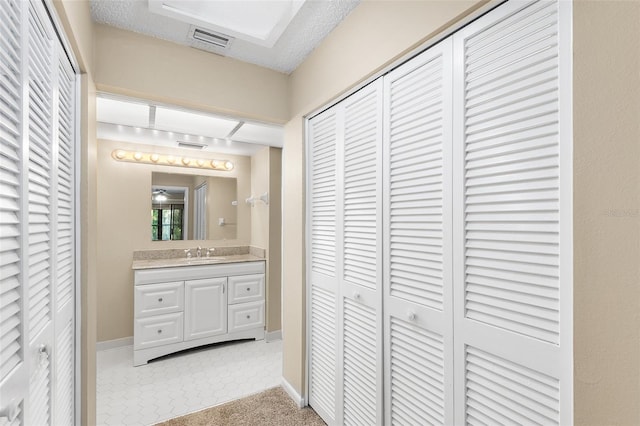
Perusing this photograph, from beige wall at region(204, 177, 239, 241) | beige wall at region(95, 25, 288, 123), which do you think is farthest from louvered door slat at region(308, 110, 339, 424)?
beige wall at region(204, 177, 239, 241)

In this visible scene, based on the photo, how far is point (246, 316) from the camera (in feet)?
11.1

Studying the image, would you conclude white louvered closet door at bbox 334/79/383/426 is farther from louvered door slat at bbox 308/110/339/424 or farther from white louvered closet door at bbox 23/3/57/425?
white louvered closet door at bbox 23/3/57/425

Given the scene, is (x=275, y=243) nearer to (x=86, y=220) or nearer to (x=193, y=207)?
(x=193, y=207)

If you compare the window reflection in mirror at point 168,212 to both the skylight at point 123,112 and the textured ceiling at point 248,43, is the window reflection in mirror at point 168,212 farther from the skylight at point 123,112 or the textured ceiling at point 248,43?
the textured ceiling at point 248,43

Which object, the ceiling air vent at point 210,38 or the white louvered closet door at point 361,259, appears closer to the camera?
the white louvered closet door at point 361,259

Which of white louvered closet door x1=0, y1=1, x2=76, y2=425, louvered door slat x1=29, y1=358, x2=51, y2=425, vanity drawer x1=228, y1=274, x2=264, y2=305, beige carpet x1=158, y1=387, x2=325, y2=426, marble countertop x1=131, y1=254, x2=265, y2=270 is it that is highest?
white louvered closet door x1=0, y1=1, x2=76, y2=425

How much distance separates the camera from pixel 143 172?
335cm

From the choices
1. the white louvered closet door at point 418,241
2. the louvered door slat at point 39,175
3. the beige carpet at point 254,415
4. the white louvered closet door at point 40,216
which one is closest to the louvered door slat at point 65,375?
the white louvered closet door at point 40,216

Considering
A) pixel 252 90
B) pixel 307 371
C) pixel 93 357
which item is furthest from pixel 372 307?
pixel 252 90

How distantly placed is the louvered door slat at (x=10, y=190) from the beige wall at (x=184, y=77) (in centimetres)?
104

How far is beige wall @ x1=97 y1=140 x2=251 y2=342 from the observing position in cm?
317

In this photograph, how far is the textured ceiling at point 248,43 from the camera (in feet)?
5.35
